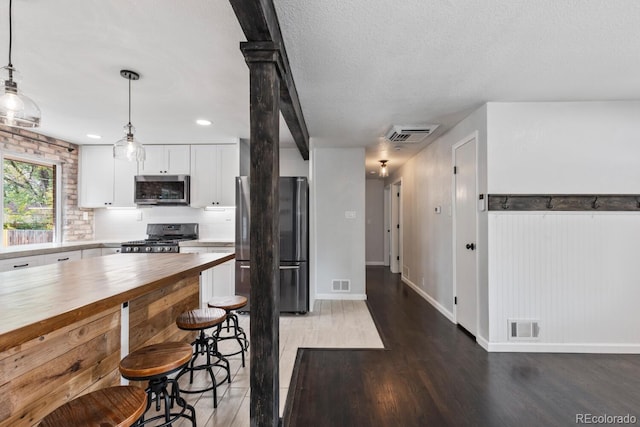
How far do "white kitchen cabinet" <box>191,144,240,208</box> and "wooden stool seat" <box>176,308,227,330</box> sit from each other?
254 cm

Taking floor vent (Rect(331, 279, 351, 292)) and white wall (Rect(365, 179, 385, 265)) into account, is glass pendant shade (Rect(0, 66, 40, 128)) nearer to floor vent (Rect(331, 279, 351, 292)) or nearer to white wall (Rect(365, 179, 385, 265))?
floor vent (Rect(331, 279, 351, 292))

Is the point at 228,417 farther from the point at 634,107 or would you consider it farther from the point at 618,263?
the point at 634,107

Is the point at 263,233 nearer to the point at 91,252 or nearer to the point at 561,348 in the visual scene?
the point at 561,348

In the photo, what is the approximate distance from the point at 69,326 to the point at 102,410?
25.1 inches

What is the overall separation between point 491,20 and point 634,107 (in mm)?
2272

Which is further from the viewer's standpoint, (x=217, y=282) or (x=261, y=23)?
(x=217, y=282)

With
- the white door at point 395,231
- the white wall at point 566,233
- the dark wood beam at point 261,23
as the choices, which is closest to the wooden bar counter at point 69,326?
the dark wood beam at point 261,23

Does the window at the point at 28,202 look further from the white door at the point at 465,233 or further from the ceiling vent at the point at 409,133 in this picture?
the white door at the point at 465,233

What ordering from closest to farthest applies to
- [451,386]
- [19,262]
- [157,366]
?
1. [157,366]
2. [451,386]
3. [19,262]

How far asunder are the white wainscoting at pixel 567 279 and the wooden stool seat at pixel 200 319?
2436mm

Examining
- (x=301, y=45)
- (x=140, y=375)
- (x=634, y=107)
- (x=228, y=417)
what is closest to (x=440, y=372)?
(x=228, y=417)

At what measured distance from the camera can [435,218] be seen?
4.19m

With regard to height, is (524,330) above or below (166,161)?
below

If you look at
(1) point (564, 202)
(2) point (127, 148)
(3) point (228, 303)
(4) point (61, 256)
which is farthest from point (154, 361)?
(1) point (564, 202)
